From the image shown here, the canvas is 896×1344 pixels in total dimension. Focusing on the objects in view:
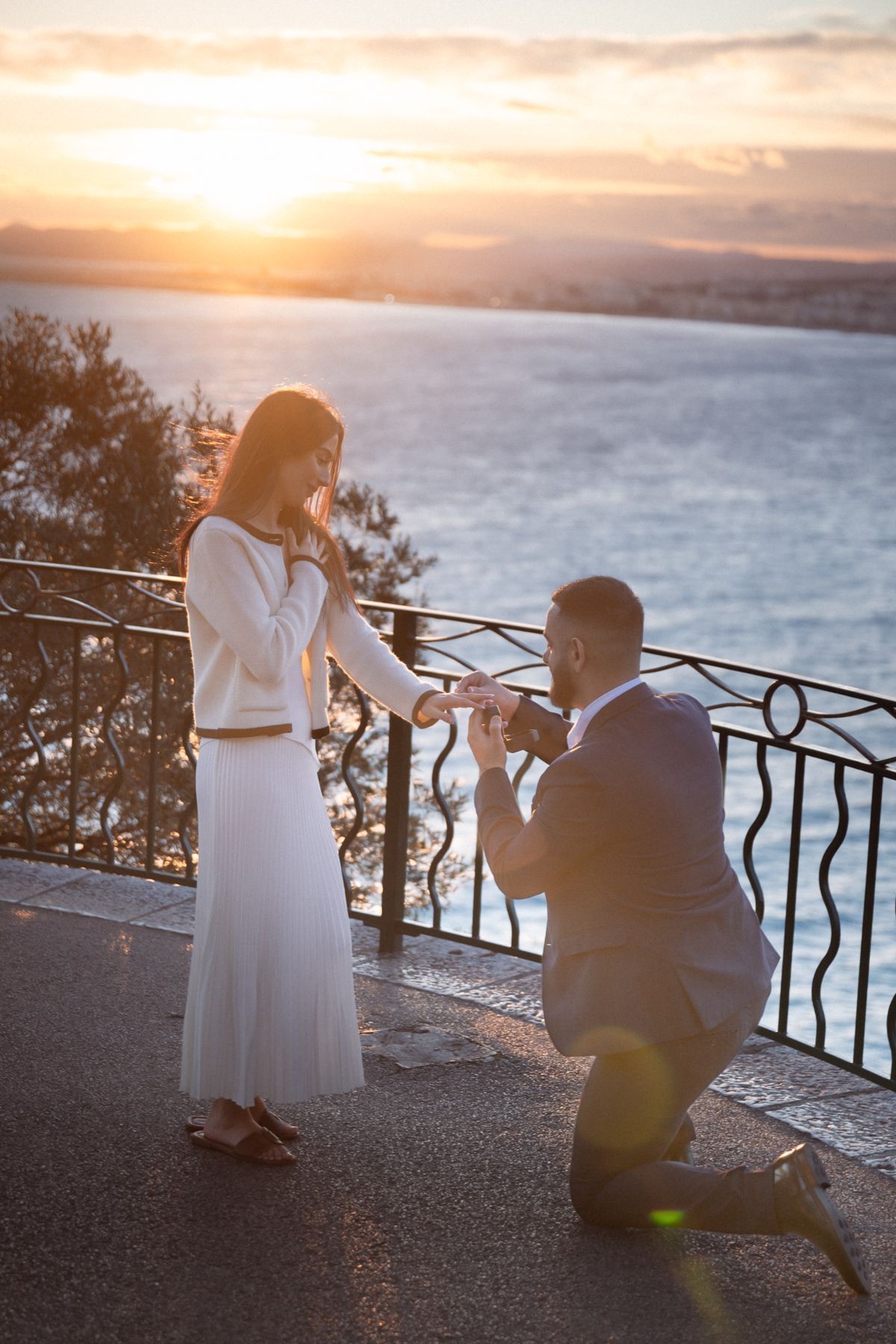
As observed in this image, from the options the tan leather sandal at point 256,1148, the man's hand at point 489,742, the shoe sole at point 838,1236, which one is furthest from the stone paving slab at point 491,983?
the man's hand at point 489,742

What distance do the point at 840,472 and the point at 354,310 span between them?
48.9 meters

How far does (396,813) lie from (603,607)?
7.22 ft

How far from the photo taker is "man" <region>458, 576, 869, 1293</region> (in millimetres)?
2877

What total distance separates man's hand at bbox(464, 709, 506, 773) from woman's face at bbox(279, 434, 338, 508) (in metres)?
0.69

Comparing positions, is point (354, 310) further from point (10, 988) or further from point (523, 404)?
point (10, 988)

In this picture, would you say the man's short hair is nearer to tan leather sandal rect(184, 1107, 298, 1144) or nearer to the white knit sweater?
the white knit sweater

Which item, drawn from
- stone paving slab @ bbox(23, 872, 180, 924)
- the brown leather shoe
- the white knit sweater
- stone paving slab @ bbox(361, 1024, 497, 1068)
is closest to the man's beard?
the white knit sweater

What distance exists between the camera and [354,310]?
369 ft

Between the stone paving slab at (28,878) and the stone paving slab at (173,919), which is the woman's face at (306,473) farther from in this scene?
the stone paving slab at (28,878)

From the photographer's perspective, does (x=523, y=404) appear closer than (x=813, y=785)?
No

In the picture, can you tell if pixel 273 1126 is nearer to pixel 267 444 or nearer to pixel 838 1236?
pixel 838 1236

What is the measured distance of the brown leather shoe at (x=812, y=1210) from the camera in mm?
2789

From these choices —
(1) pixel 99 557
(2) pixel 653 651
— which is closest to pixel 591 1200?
(2) pixel 653 651

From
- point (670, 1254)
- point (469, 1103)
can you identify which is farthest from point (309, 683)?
point (670, 1254)
